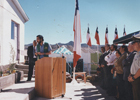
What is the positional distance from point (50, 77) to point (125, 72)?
2.03m

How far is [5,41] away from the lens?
8.27 meters

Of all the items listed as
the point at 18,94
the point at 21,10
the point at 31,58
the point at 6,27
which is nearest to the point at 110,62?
the point at 31,58

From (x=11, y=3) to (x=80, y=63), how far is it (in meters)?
8.09

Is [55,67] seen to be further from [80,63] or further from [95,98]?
[80,63]

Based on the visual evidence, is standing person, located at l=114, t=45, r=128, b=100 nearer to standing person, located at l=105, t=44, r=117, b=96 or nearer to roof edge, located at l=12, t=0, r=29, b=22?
standing person, located at l=105, t=44, r=117, b=96

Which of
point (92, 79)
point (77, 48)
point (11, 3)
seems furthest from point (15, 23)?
point (92, 79)

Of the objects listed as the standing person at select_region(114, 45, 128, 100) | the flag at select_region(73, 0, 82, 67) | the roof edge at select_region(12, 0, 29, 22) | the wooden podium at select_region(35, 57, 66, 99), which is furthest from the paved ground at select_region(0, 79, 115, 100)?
the roof edge at select_region(12, 0, 29, 22)

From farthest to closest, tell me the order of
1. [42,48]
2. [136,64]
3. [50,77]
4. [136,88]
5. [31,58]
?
[31,58], [42,48], [50,77], [136,88], [136,64]

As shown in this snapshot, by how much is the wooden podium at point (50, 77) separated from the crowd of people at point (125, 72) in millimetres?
1729

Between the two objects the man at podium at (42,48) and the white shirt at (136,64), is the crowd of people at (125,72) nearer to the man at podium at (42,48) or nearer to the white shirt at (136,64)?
the white shirt at (136,64)

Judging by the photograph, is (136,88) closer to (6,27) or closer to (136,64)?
(136,64)

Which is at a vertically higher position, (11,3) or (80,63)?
(11,3)

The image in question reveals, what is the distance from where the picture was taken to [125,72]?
14.1 ft

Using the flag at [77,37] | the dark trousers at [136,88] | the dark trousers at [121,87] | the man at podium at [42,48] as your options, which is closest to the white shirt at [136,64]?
the dark trousers at [136,88]
